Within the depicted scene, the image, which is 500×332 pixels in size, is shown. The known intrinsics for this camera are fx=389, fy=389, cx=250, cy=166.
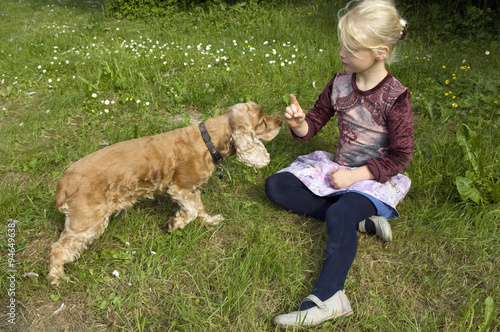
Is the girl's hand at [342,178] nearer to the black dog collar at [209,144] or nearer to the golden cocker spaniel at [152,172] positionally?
the golden cocker spaniel at [152,172]

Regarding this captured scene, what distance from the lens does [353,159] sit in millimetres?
3182

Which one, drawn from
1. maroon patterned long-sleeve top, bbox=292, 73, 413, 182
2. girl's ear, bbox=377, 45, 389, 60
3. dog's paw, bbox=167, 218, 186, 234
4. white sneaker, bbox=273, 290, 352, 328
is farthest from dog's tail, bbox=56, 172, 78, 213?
girl's ear, bbox=377, 45, 389, 60

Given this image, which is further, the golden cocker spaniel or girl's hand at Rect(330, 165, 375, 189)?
girl's hand at Rect(330, 165, 375, 189)

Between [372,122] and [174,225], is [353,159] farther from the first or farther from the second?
[174,225]

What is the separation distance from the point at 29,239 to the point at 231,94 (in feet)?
8.76

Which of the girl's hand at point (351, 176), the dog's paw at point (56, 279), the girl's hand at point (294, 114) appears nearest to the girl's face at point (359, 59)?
the girl's hand at point (294, 114)

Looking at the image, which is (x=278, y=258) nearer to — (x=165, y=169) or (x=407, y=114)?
(x=165, y=169)

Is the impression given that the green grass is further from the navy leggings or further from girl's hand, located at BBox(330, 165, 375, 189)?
girl's hand, located at BBox(330, 165, 375, 189)

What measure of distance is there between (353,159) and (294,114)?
63 cm

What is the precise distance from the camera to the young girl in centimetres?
256

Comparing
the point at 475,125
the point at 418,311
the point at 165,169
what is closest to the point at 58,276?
the point at 165,169

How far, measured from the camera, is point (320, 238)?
3.04 m

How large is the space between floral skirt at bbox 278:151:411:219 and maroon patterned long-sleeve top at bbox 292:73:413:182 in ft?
0.32

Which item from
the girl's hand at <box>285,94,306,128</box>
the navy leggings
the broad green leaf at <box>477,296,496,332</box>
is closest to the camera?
the broad green leaf at <box>477,296,496,332</box>
